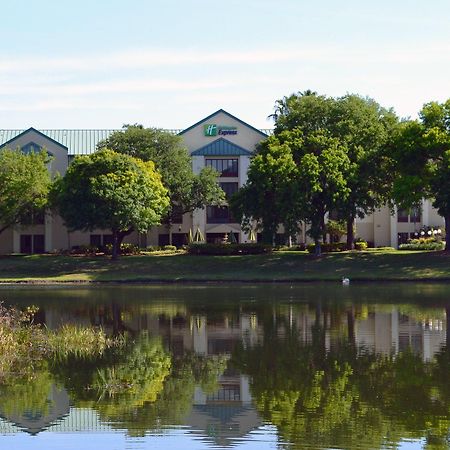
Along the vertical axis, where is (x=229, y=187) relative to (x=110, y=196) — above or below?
above

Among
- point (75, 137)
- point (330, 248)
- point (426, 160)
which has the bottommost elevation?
point (330, 248)

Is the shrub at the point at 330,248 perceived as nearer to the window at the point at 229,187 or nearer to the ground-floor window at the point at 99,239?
the window at the point at 229,187

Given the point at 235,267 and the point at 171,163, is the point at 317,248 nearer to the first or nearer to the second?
the point at 235,267

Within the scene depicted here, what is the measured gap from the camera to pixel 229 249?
79062 millimetres

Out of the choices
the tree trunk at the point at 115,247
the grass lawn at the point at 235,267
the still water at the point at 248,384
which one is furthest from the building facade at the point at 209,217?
the still water at the point at 248,384

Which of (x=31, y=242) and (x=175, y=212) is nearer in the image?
(x=175, y=212)

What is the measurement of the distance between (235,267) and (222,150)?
70.3 ft

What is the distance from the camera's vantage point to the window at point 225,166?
306ft

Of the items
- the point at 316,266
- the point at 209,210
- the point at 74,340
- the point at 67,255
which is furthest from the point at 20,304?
the point at 209,210

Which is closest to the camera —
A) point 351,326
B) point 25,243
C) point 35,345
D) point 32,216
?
point 35,345

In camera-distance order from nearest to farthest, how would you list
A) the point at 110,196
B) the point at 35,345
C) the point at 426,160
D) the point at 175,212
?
1. the point at 35,345
2. the point at 426,160
3. the point at 110,196
4. the point at 175,212

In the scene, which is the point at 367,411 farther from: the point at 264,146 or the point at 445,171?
the point at 264,146

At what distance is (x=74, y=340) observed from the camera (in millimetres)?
31094

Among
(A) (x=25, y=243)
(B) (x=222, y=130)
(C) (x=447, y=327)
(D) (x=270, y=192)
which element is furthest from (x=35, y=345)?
(A) (x=25, y=243)
